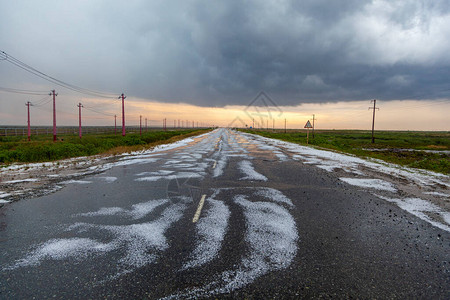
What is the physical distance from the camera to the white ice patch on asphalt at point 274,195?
6.19m

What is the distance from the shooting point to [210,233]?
13.9 ft

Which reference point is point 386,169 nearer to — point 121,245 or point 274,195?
point 274,195

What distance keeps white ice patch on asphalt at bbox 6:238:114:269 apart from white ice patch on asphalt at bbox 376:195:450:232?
6.39 metres

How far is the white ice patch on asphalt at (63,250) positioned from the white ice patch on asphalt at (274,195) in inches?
163

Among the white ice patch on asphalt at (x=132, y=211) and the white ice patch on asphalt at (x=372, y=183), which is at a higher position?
the white ice patch on asphalt at (x=372, y=183)

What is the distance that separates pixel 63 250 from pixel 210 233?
7.82 feet

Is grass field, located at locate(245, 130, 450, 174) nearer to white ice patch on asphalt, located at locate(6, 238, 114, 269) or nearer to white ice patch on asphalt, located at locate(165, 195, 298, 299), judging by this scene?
white ice patch on asphalt, located at locate(165, 195, 298, 299)

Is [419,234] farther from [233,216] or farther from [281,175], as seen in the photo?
[281,175]

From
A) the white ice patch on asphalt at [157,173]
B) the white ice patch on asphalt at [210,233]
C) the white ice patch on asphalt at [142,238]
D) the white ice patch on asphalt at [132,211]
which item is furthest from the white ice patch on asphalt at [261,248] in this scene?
the white ice patch on asphalt at [157,173]

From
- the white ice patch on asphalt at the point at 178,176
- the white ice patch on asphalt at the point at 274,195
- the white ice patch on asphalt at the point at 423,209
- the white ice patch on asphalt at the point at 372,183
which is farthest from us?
the white ice patch on asphalt at the point at 178,176

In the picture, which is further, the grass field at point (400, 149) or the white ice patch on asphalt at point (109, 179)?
the grass field at point (400, 149)

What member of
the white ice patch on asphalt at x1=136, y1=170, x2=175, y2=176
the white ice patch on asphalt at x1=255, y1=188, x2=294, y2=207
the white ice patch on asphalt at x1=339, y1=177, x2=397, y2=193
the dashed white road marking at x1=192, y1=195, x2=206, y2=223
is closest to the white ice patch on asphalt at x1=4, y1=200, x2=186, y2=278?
the dashed white road marking at x1=192, y1=195, x2=206, y2=223

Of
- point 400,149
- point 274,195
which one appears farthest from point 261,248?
point 400,149

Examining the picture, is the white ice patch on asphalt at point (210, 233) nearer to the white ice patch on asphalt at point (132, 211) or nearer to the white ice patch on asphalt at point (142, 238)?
the white ice patch on asphalt at point (142, 238)
